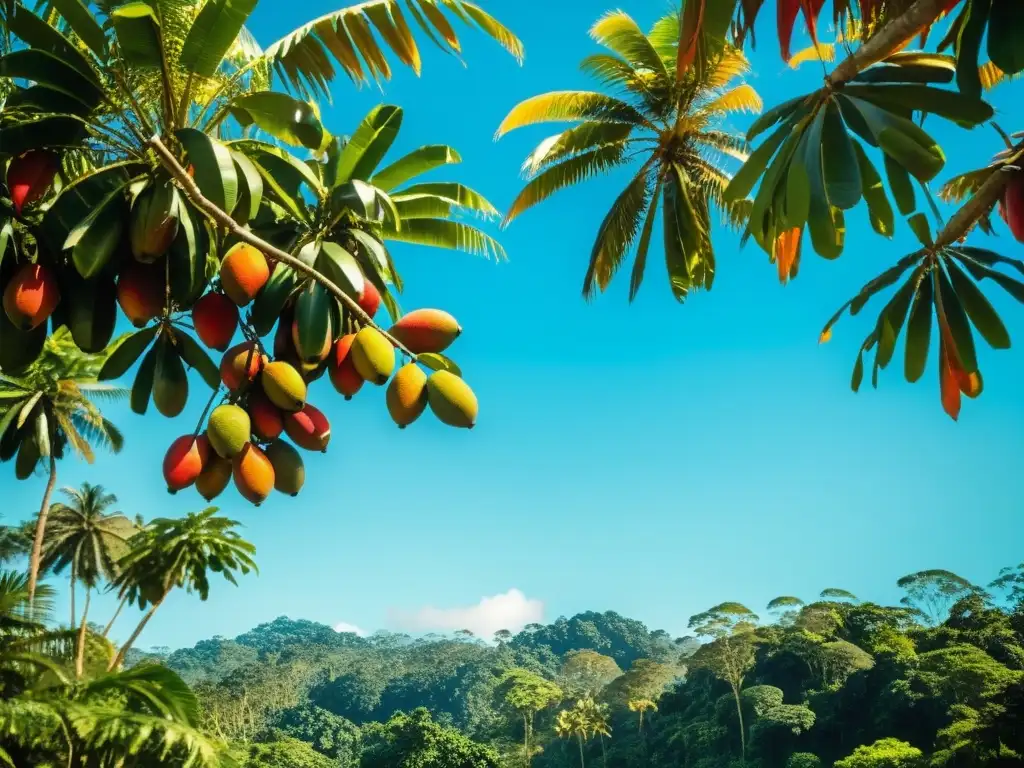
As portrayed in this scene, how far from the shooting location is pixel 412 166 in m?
2.34

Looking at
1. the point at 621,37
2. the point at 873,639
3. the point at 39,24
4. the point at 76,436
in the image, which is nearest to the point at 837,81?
the point at 39,24

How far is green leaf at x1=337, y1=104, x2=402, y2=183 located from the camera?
6.97 ft

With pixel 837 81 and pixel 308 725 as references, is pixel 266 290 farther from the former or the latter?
pixel 308 725

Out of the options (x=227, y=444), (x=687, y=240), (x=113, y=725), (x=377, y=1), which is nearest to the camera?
(x=227, y=444)

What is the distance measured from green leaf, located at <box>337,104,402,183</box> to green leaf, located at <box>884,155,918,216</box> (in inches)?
68.5

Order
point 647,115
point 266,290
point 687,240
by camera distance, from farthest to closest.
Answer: point 647,115, point 687,240, point 266,290

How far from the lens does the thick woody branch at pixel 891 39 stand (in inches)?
116

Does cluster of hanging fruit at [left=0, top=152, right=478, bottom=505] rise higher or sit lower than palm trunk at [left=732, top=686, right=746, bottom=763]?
lower

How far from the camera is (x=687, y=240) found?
10.9 meters

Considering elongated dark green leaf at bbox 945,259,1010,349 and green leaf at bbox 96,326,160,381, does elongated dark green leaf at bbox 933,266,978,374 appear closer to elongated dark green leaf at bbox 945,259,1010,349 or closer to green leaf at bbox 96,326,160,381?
elongated dark green leaf at bbox 945,259,1010,349

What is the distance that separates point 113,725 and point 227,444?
9.15m

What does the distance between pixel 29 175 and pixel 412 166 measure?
0.94 m

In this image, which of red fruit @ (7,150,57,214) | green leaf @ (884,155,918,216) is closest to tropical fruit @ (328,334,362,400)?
red fruit @ (7,150,57,214)

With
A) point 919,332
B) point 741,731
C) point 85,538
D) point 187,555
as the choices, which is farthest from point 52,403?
point 741,731
